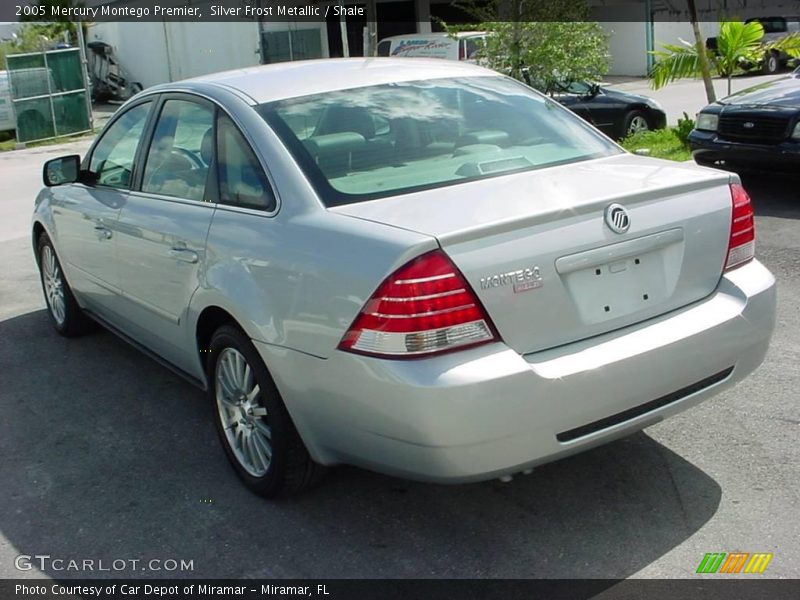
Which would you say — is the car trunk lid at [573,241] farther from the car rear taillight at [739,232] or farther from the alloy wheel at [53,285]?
the alloy wheel at [53,285]

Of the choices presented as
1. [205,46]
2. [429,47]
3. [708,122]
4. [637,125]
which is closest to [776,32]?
[429,47]

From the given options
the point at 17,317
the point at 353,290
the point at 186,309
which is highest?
the point at 353,290

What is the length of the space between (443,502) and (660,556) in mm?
888

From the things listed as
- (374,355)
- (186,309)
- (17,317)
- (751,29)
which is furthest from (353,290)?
(751,29)

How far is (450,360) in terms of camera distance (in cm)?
311

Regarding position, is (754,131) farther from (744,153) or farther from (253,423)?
(253,423)

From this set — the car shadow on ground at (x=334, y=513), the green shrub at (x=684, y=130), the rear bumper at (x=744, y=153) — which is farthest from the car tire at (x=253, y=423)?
the green shrub at (x=684, y=130)

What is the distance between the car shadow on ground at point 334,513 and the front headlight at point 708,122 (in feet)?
19.0

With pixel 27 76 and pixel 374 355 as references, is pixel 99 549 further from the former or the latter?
pixel 27 76

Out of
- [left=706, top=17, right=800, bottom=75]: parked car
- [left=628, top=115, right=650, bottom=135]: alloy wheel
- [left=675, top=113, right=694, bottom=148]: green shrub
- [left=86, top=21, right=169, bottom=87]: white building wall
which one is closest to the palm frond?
[left=675, top=113, right=694, bottom=148]: green shrub

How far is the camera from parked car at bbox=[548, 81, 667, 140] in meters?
14.3

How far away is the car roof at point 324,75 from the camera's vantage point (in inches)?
168

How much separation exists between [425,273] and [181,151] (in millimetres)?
1968

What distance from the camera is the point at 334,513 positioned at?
3857 millimetres
